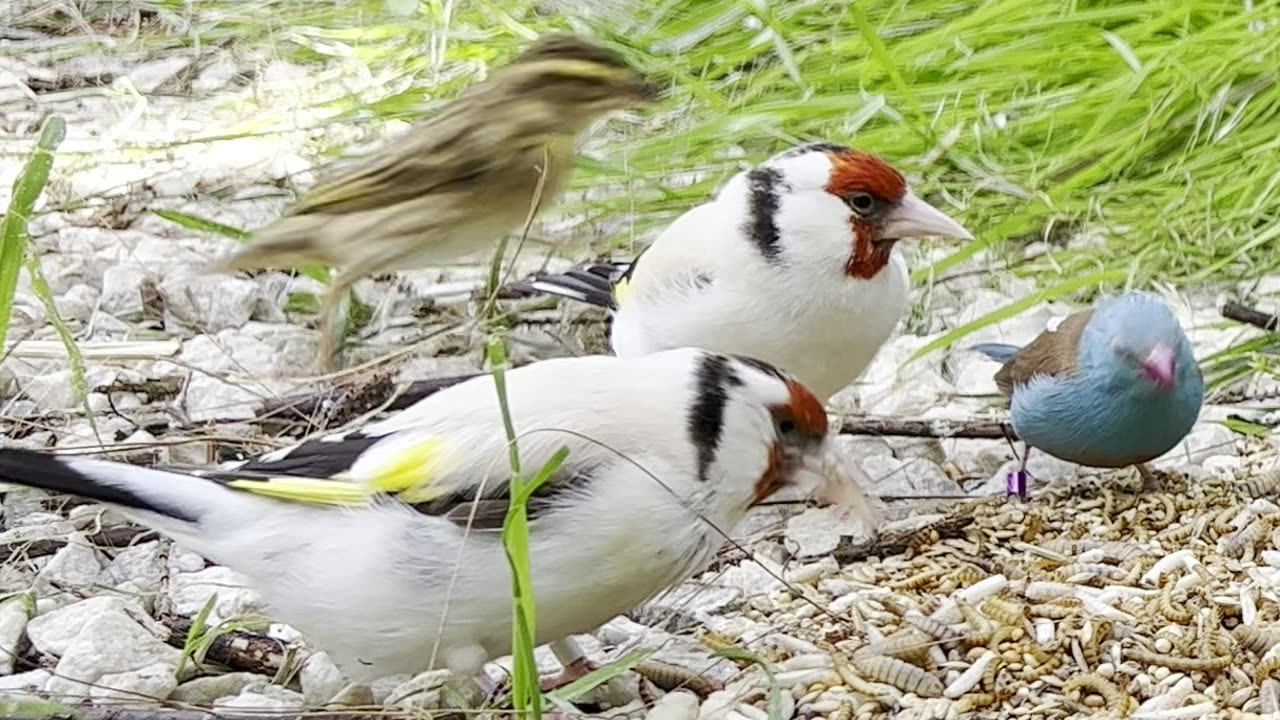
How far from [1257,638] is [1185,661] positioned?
10 centimetres

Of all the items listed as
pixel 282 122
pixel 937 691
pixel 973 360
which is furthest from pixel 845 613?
pixel 282 122

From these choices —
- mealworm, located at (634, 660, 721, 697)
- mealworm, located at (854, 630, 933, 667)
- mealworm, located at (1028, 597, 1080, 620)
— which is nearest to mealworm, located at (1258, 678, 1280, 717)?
mealworm, located at (1028, 597, 1080, 620)

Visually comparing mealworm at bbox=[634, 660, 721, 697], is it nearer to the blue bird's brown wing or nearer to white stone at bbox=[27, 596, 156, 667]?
white stone at bbox=[27, 596, 156, 667]

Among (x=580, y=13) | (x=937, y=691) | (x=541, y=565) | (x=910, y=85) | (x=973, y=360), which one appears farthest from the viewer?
(x=580, y=13)

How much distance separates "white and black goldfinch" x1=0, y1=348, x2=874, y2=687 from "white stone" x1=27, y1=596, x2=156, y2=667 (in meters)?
0.32

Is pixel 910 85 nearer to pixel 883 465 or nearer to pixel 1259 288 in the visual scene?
pixel 1259 288

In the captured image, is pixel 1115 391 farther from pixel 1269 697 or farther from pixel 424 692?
pixel 424 692

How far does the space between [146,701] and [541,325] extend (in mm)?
1617

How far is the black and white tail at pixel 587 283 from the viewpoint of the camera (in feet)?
10.0

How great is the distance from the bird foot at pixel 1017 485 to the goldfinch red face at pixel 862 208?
1.19ft

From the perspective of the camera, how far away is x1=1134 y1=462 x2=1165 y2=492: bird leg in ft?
8.48

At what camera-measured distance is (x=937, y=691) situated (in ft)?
6.32

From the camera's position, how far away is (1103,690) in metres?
1.89

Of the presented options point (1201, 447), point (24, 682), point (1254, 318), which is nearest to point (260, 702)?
point (24, 682)
